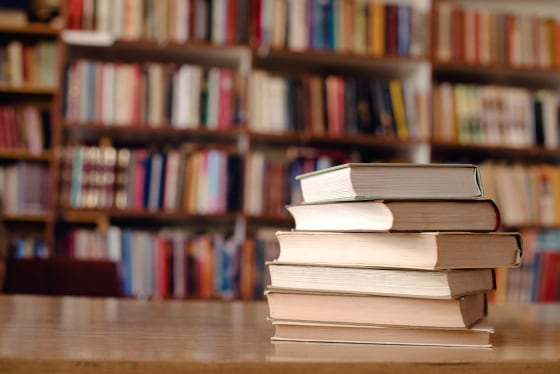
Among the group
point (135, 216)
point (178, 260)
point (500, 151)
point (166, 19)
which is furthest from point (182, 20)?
point (500, 151)

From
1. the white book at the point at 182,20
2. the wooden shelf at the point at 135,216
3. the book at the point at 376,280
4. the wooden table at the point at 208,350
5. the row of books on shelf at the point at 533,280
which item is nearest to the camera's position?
the wooden table at the point at 208,350

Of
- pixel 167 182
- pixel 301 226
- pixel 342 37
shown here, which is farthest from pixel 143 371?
pixel 342 37

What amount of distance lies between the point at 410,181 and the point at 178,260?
245 centimetres

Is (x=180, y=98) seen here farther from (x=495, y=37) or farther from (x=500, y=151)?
(x=500, y=151)

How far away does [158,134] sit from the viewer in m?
3.37

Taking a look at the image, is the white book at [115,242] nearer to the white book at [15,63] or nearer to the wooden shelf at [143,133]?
the wooden shelf at [143,133]

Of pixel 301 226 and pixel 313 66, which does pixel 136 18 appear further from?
pixel 301 226

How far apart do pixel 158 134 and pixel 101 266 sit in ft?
4.49

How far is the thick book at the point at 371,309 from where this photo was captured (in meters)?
0.73

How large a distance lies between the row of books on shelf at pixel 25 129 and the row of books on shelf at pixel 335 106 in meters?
0.90

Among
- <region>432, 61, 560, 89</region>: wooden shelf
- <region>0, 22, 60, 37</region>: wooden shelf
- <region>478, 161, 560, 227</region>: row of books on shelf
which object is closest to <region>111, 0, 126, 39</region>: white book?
<region>0, 22, 60, 37</region>: wooden shelf

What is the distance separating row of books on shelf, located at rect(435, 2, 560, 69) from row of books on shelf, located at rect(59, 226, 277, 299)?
1.21m

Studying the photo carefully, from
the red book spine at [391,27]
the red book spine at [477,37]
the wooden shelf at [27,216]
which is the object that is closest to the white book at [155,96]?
the wooden shelf at [27,216]

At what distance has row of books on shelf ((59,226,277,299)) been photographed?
123 inches
